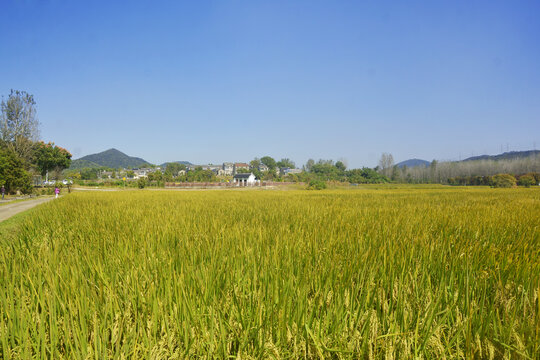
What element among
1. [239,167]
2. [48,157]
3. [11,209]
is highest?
[239,167]

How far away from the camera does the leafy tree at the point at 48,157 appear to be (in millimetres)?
42406

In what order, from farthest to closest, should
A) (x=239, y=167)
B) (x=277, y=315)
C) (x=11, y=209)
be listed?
(x=239, y=167), (x=11, y=209), (x=277, y=315)

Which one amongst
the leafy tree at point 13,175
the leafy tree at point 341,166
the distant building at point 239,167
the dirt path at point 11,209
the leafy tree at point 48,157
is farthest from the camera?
the distant building at point 239,167

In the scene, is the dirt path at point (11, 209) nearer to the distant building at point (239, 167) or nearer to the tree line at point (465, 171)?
the tree line at point (465, 171)

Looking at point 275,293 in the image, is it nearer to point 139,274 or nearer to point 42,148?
point 139,274

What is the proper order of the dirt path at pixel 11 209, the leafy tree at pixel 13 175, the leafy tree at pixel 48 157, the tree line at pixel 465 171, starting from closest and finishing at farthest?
1. the dirt path at pixel 11 209
2. the leafy tree at pixel 13 175
3. the leafy tree at pixel 48 157
4. the tree line at pixel 465 171

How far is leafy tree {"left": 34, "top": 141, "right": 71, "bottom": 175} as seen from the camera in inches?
1670

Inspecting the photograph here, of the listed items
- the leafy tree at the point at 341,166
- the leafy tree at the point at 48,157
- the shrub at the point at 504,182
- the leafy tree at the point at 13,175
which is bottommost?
the shrub at the point at 504,182

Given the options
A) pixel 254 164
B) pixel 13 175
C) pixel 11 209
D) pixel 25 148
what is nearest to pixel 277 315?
pixel 11 209

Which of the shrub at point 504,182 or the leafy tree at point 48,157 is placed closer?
the leafy tree at point 48,157

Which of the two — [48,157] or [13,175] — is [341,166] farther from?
[13,175]

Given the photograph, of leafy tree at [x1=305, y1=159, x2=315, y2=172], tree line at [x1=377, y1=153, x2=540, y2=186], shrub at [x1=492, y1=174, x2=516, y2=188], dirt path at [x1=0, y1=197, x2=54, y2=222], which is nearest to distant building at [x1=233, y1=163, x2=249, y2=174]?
leafy tree at [x1=305, y1=159, x2=315, y2=172]

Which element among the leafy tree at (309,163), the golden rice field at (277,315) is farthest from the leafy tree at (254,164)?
the golden rice field at (277,315)

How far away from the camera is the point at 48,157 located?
42688 mm
